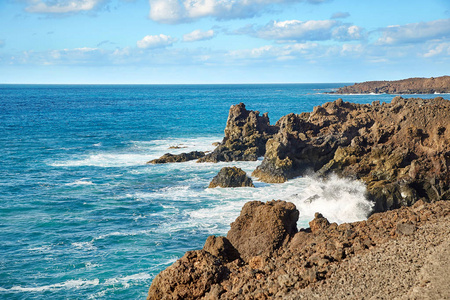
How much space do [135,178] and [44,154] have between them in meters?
19.1

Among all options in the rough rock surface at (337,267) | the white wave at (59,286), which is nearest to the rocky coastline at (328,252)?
the rough rock surface at (337,267)

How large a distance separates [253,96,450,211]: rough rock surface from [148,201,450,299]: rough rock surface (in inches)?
521

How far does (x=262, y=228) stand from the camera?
15.7m

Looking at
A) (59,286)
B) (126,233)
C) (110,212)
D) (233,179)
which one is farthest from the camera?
(233,179)

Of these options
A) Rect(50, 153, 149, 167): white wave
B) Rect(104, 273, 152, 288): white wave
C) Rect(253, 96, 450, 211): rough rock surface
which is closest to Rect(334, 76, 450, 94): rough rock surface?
Rect(253, 96, 450, 211): rough rock surface

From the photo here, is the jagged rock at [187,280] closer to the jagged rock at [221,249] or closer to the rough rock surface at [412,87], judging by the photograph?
the jagged rock at [221,249]

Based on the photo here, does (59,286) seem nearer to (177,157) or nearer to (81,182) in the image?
(81,182)

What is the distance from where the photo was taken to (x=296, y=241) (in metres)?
15.0

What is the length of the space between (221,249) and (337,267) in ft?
12.9

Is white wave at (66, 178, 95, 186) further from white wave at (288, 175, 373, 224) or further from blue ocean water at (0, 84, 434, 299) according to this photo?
white wave at (288, 175, 373, 224)

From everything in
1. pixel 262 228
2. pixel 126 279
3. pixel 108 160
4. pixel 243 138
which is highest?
pixel 262 228

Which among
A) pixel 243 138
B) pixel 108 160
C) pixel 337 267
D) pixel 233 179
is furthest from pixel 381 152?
pixel 108 160

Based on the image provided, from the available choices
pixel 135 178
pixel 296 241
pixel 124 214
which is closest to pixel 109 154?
pixel 135 178

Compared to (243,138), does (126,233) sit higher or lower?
lower
